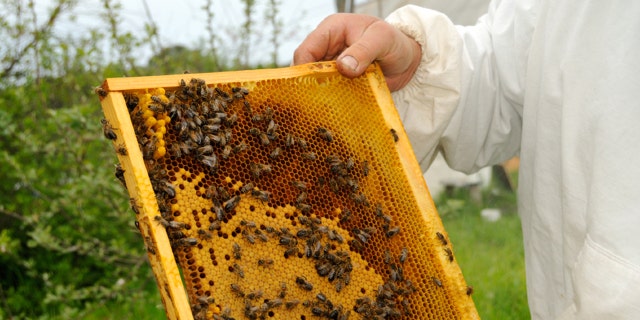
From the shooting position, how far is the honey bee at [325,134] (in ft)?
7.45

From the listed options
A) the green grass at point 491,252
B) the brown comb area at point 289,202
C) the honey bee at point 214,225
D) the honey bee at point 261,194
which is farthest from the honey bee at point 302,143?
the green grass at point 491,252

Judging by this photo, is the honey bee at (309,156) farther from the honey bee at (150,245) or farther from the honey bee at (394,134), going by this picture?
the honey bee at (150,245)

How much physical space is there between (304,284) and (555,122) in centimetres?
114

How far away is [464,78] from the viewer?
2723 mm

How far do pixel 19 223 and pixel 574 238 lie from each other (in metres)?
4.74

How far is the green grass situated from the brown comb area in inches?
84.7

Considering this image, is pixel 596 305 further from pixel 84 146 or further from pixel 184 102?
pixel 84 146

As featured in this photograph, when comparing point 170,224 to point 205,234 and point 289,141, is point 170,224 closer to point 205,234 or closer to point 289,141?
point 205,234

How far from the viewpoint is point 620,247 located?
5.90 feet

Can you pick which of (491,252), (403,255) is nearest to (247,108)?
(403,255)

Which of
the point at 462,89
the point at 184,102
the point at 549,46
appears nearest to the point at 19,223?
the point at 184,102

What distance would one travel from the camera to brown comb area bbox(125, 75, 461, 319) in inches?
79.3

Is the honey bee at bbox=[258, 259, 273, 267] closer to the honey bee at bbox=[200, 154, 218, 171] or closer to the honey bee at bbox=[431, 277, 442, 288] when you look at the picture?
the honey bee at bbox=[200, 154, 218, 171]

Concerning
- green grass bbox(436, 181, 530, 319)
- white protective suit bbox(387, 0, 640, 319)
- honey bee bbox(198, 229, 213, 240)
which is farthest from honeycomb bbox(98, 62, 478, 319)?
green grass bbox(436, 181, 530, 319)
